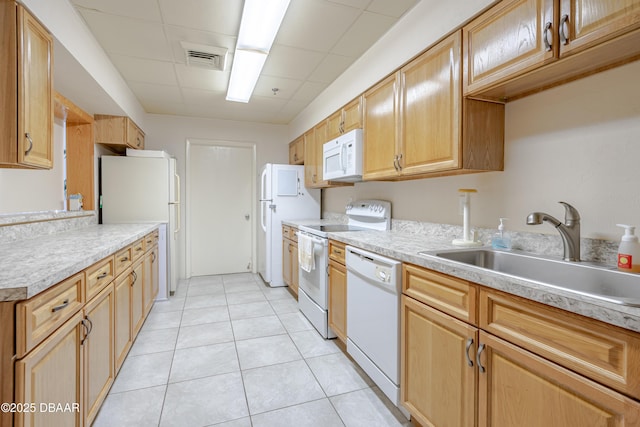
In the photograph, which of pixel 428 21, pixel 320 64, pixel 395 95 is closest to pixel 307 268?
pixel 395 95

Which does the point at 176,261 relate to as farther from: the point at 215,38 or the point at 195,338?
the point at 215,38

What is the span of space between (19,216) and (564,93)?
3.21 meters

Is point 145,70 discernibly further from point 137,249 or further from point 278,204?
point 278,204

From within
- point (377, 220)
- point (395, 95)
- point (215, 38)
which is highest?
point (215, 38)

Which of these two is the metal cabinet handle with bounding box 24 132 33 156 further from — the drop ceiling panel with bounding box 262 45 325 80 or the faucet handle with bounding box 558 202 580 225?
the faucet handle with bounding box 558 202 580 225

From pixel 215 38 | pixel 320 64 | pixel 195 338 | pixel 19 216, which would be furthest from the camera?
pixel 320 64

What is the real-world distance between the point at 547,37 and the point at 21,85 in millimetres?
2342

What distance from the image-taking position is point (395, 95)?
6.99ft

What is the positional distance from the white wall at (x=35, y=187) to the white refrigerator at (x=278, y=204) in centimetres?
208

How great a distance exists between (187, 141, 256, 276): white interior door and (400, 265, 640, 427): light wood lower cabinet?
11.9ft

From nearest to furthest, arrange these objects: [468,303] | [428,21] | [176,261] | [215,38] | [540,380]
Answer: [540,380], [468,303], [428,21], [215,38], [176,261]

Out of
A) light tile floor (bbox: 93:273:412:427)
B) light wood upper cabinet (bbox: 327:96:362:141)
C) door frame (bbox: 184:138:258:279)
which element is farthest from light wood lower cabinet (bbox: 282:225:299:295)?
light wood upper cabinet (bbox: 327:96:362:141)

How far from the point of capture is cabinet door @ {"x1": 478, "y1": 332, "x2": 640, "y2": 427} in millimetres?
762

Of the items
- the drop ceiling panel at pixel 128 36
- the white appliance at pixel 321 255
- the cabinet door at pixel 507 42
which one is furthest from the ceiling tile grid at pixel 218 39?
the white appliance at pixel 321 255
